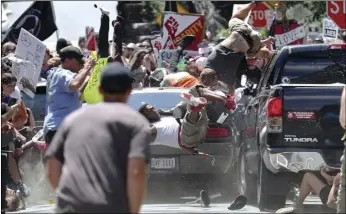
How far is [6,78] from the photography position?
14734 mm

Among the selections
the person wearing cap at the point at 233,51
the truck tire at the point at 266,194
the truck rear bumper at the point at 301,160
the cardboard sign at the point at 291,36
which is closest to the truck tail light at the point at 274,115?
the truck rear bumper at the point at 301,160

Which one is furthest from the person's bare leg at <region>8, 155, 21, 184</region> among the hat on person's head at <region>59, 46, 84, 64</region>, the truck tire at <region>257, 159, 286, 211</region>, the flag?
the flag

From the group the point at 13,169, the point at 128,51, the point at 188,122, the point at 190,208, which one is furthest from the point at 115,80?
the point at 128,51

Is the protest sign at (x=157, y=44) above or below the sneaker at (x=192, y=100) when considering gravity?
above

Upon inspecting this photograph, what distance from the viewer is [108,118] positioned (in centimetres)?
736

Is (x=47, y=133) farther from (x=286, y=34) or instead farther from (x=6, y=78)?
(x=286, y=34)

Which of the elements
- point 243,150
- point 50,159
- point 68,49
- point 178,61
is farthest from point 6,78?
point 178,61

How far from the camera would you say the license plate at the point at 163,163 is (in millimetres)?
14867

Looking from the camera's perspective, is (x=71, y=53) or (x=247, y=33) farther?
(x=247, y=33)

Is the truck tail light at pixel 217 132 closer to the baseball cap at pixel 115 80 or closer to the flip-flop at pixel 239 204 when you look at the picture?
the flip-flop at pixel 239 204

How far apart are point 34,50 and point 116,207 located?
33.6 ft

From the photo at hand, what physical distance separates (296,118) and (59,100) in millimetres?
2583

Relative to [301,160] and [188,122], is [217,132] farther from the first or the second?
[301,160]

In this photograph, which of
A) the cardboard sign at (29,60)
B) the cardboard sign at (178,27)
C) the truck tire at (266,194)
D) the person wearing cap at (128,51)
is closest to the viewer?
the truck tire at (266,194)
